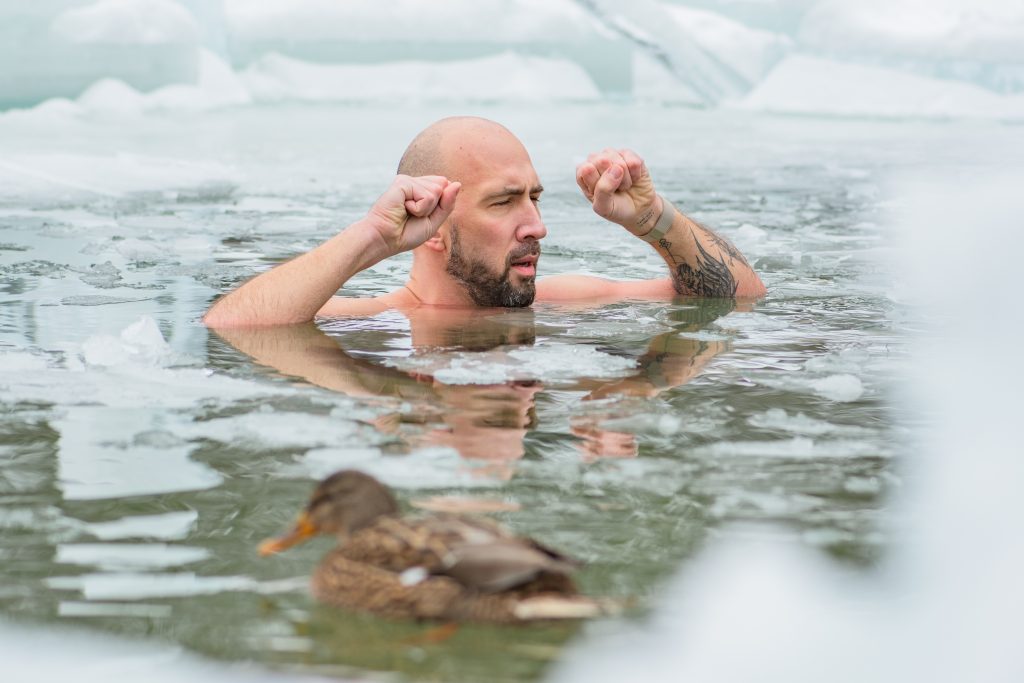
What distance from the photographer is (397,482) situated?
10.1ft

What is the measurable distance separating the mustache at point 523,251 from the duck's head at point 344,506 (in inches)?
120

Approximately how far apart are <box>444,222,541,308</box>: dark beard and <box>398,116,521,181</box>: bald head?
0.25 meters

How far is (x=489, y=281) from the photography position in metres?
5.66

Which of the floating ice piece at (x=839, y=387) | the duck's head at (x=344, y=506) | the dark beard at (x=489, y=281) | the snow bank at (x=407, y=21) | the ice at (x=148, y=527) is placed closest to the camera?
the duck's head at (x=344, y=506)

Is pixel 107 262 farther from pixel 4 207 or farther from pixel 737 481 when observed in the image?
pixel 737 481

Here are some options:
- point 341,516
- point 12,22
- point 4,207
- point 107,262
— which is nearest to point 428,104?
point 12,22

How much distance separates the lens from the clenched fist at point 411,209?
492 centimetres

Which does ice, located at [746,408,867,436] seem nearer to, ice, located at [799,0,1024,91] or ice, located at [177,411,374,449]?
ice, located at [177,411,374,449]

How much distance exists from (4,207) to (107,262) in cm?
278

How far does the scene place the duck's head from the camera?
248 centimetres

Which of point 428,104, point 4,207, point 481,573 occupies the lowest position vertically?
point 481,573

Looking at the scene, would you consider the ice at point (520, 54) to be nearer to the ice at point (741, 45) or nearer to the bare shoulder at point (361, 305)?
the ice at point (741, 45)

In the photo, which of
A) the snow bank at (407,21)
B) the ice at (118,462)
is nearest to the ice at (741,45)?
the snow bank at (407,21)

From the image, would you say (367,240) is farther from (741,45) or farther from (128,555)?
(741,45)
